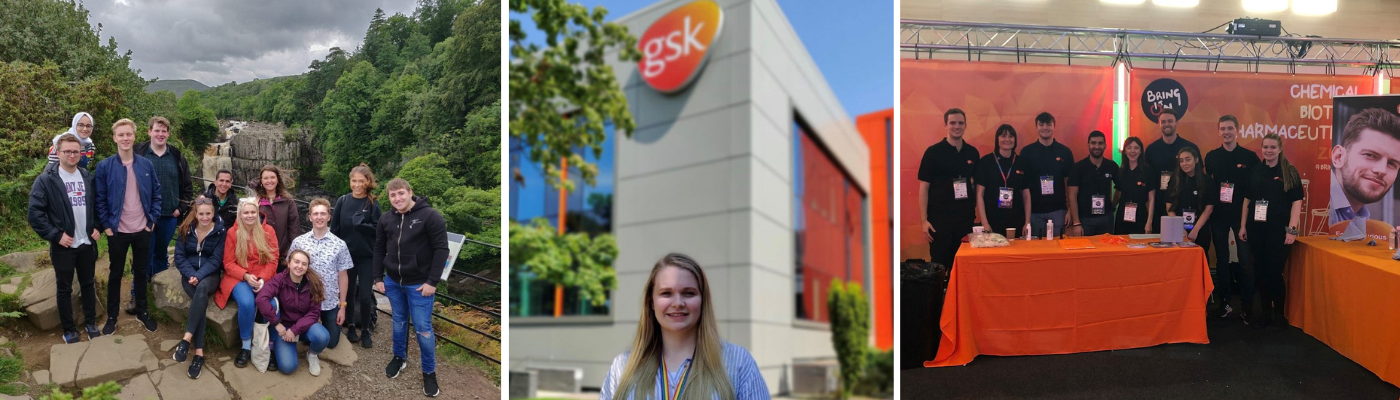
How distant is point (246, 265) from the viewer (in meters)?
3.78

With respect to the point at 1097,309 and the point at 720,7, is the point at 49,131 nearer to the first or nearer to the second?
the point at 720,7

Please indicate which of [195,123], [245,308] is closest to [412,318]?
[245,308]

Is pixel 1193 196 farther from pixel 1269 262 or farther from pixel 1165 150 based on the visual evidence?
pixel 1269 262

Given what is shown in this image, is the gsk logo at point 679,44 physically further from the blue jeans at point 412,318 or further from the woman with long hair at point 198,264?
the woman with long hair at point 198,264

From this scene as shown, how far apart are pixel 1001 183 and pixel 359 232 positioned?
3.26m

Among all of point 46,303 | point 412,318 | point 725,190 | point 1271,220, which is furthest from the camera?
point 1271,220

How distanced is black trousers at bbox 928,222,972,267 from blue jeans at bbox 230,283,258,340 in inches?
131

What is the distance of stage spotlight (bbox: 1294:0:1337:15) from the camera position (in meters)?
4.42

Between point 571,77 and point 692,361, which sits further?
point 571,77

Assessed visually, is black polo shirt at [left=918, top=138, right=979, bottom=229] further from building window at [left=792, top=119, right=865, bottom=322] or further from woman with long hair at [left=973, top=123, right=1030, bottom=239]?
Answer: building window at [left=792, top=119, right=865, bottom=322]

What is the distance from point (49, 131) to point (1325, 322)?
6.68 m

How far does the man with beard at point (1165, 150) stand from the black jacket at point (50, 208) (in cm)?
539

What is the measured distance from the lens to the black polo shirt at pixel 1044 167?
13.3ft

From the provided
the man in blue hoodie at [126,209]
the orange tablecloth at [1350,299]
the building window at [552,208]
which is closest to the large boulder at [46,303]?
the man in blue hoodie at [126,209]
